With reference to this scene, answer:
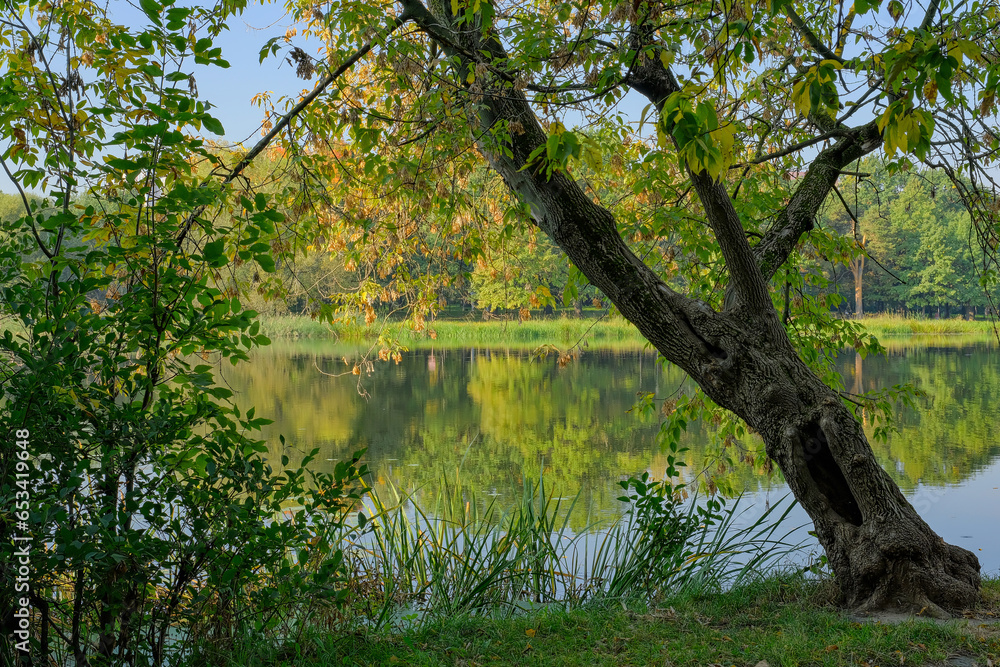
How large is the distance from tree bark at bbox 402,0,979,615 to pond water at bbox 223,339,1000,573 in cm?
144

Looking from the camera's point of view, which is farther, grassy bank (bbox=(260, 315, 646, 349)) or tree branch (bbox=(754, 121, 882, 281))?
grassy bank (bbox=(260, 315, 646, 349))

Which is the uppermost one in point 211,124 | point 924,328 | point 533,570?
point 211,124

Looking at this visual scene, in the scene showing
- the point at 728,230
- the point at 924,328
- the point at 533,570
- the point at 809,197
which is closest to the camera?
the point at 728,230

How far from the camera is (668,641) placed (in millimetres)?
3318

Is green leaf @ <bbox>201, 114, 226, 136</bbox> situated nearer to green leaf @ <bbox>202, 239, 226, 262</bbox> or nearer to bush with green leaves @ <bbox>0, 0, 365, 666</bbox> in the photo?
bush with green leaves @ <bbox>0, 0, 365, 666</bbox>

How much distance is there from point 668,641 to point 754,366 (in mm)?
1602

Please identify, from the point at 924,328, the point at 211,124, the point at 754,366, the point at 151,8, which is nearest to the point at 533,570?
the point at 754,366

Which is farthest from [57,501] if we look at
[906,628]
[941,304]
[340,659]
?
[941,304]

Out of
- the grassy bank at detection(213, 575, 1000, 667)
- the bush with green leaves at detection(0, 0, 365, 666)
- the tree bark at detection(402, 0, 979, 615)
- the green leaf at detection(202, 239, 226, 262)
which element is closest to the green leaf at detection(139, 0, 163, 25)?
the bush with green leaves at detection(0, 0, 365, 666)

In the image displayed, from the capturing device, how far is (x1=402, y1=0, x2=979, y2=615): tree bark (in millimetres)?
3805

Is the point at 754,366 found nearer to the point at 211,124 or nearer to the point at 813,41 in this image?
the point at 813,41

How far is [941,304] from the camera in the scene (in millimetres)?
48500

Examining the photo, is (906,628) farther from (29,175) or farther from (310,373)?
(310,373)

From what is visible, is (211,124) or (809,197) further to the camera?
(809,197)
